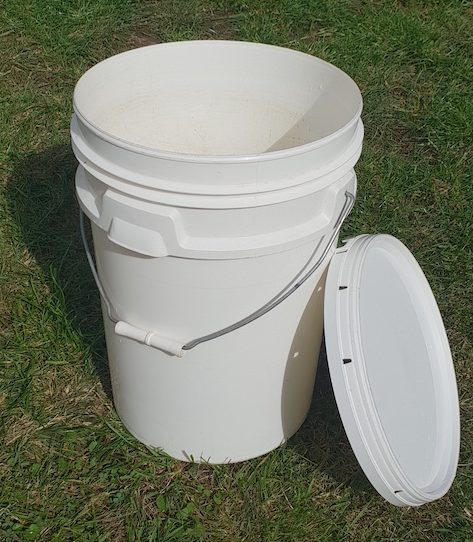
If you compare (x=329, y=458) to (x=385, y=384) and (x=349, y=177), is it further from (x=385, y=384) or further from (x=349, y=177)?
(x=349, y=177)

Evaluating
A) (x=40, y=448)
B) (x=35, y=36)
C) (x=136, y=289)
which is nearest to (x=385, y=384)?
(x=136, y=289)

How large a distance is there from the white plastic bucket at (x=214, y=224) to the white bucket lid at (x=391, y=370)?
0.33 ft

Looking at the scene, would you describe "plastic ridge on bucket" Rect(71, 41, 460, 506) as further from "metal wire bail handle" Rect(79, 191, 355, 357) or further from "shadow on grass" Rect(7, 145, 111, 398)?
"shadow on grass" Rect(7, 145, 111, 398)

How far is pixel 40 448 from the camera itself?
60.9 inches

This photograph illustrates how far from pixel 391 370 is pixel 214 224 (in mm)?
488

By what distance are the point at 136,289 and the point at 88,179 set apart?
210mm

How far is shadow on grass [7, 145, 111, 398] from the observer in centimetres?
179

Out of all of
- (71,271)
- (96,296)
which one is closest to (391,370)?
(96,296)

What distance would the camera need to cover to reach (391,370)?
4.19ft

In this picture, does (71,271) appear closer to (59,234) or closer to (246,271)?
(59,234)

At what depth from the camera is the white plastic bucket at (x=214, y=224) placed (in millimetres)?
1019

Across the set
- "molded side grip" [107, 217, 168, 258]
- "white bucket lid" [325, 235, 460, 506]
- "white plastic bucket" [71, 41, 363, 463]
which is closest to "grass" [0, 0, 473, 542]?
"white plastic bucket" [71, 41, 363, 463]

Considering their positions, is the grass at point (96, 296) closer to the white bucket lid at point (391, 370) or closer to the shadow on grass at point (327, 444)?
the shadow on grass at point (327, 444)

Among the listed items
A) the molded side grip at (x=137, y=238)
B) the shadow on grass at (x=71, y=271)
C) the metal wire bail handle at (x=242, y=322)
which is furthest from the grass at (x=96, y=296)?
the molded side grip at (x=137, y=238)
